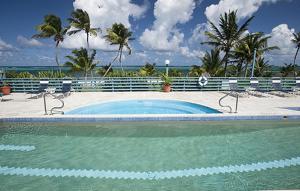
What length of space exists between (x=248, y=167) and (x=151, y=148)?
2.73 meters

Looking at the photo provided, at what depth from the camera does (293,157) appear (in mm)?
6340

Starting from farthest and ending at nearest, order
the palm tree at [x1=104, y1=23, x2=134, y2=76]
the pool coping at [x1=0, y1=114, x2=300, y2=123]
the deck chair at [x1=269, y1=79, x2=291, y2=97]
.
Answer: the palm tree at [x1=104, y1=23, x2=134, y2=76] < the deck chair at [x1=269, y1=79, x2=291, y2=97] < the pool coping at [x1=0, y1=114, x2=300, y2=123]

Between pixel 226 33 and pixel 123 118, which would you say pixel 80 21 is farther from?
pixel 123 118

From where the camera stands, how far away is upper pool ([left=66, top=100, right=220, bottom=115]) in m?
10.2

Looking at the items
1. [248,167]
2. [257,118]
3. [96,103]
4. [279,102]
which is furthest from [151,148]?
[279,102]

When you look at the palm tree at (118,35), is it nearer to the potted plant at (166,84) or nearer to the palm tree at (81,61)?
the palm tree at (81,61)

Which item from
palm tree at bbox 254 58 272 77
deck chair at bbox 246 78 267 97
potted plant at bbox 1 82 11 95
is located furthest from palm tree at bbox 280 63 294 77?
potted plant at bbox 1 82 11 95

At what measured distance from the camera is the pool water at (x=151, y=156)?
16.9 feet

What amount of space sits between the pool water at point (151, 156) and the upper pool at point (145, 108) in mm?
1620

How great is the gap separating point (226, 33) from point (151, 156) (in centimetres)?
1618

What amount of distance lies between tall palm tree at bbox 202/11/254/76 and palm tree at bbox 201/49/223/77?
1.27 metres

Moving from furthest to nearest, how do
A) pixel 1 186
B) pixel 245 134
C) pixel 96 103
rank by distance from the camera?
pixel 96 103 → pixel 245 134 → pixel 1 186

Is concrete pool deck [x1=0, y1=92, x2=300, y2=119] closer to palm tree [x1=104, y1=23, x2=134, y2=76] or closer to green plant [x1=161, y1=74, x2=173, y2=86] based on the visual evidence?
green plant [x1=161, y1=74, x2=173, y2=86]

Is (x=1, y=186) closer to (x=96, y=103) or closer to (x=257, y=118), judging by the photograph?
(x=96, y=103)
